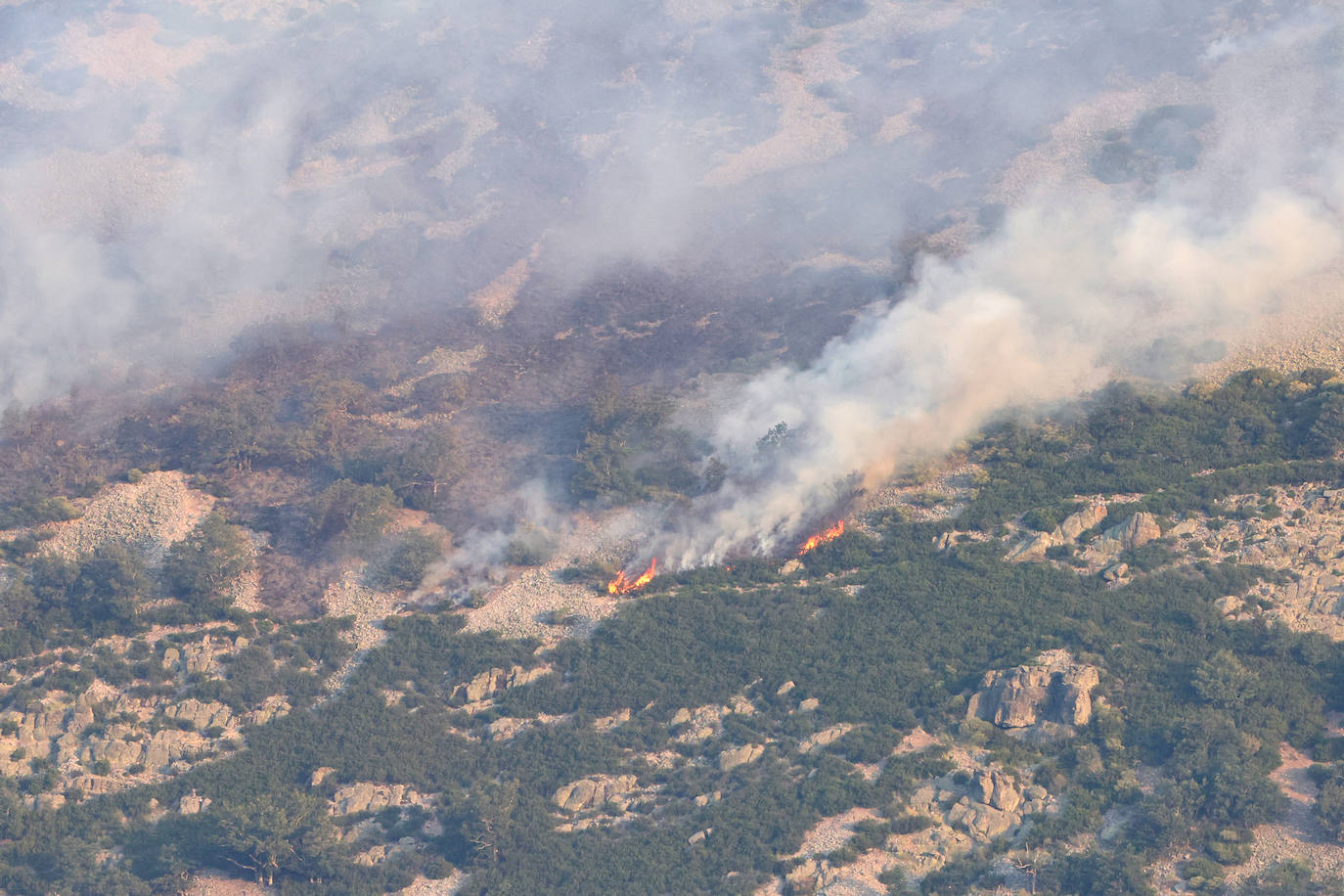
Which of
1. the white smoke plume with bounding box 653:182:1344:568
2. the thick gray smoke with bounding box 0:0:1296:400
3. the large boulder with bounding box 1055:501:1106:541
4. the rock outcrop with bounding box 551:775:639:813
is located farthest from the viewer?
the thick gray smoke with bounding box 0:0:1296:400

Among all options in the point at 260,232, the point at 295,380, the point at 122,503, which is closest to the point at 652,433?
the point at 295,380

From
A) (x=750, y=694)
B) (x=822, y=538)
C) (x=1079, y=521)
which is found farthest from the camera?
(x=822, y=538)

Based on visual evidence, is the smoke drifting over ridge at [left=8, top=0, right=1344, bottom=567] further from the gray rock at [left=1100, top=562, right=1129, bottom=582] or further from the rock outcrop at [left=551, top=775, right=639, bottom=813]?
the rock outcrop at [left=551, top=775, right=639, bottom=813]

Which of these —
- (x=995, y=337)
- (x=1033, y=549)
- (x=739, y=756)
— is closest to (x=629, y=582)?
(x=739, y=756)

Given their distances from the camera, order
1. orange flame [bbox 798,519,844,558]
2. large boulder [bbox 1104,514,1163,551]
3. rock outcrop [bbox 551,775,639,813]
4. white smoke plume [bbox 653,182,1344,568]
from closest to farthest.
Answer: rock outcrop [bbox 551,775,639,813] < large boulder [bbox 1104,514,1163,551] < orange flame [bbox 798,519,844,558] < white smoke plume [bbox 653,182,1344,568]

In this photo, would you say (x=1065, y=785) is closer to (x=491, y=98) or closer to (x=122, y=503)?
(x=122, y=503)

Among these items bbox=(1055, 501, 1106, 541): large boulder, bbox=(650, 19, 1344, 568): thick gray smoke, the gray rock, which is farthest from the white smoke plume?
the gray rock

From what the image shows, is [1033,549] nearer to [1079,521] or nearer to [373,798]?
[1079,521]
